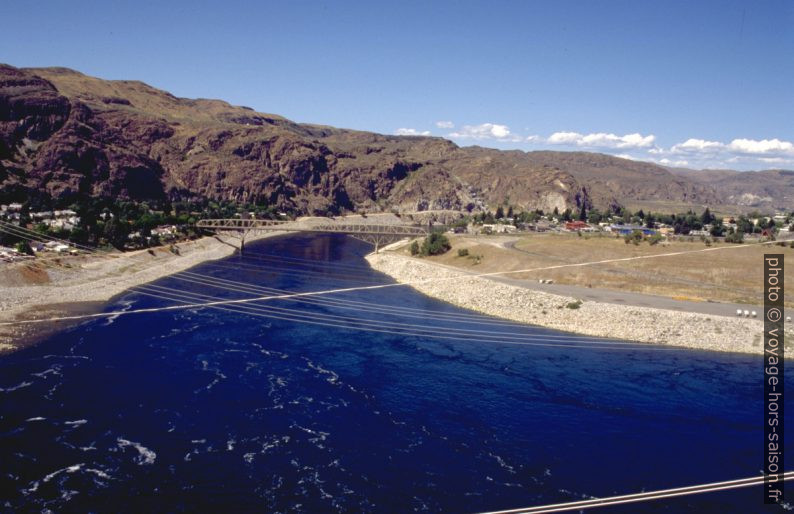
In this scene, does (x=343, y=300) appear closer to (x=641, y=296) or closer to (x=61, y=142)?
(x=641, y=296)

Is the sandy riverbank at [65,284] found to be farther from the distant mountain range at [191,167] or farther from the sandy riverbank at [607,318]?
the distant mountain range at [191,167]

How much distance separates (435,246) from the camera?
75000mm

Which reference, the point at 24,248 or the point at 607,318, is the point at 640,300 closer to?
the point at 607,318

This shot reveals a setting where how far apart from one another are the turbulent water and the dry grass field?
1470cm

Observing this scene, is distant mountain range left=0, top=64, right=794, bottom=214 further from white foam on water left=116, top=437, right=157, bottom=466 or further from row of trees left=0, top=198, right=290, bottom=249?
white foam on water left=116, top=437, right=157, bottom=466

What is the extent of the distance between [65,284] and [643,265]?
179 ft

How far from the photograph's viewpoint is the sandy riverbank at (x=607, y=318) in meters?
38.4

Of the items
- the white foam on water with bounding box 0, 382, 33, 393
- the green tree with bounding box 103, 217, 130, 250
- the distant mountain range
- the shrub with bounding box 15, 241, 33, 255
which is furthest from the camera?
the distant mountain range

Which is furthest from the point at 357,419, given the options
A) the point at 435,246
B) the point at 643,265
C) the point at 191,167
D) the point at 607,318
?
the point at 191,167

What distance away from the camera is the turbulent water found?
18797 millimetres

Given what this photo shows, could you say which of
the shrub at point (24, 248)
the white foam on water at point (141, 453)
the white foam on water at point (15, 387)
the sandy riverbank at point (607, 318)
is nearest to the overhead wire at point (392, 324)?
the sandy riverbank at point (607, 318)

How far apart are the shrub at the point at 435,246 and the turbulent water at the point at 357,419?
3497cm

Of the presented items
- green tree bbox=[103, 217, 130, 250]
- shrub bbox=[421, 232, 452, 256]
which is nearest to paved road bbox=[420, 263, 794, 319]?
shrub bbox=[421, 232, 452, 256]

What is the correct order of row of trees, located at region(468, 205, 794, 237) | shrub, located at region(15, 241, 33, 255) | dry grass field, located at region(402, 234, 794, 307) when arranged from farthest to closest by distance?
1. row of trees, located at region(468, 205, 794, 237)
2. shrub, located at region(15, 241, 33, 255)
3. dry grass field, located at region(402, 234, 794, 307)
